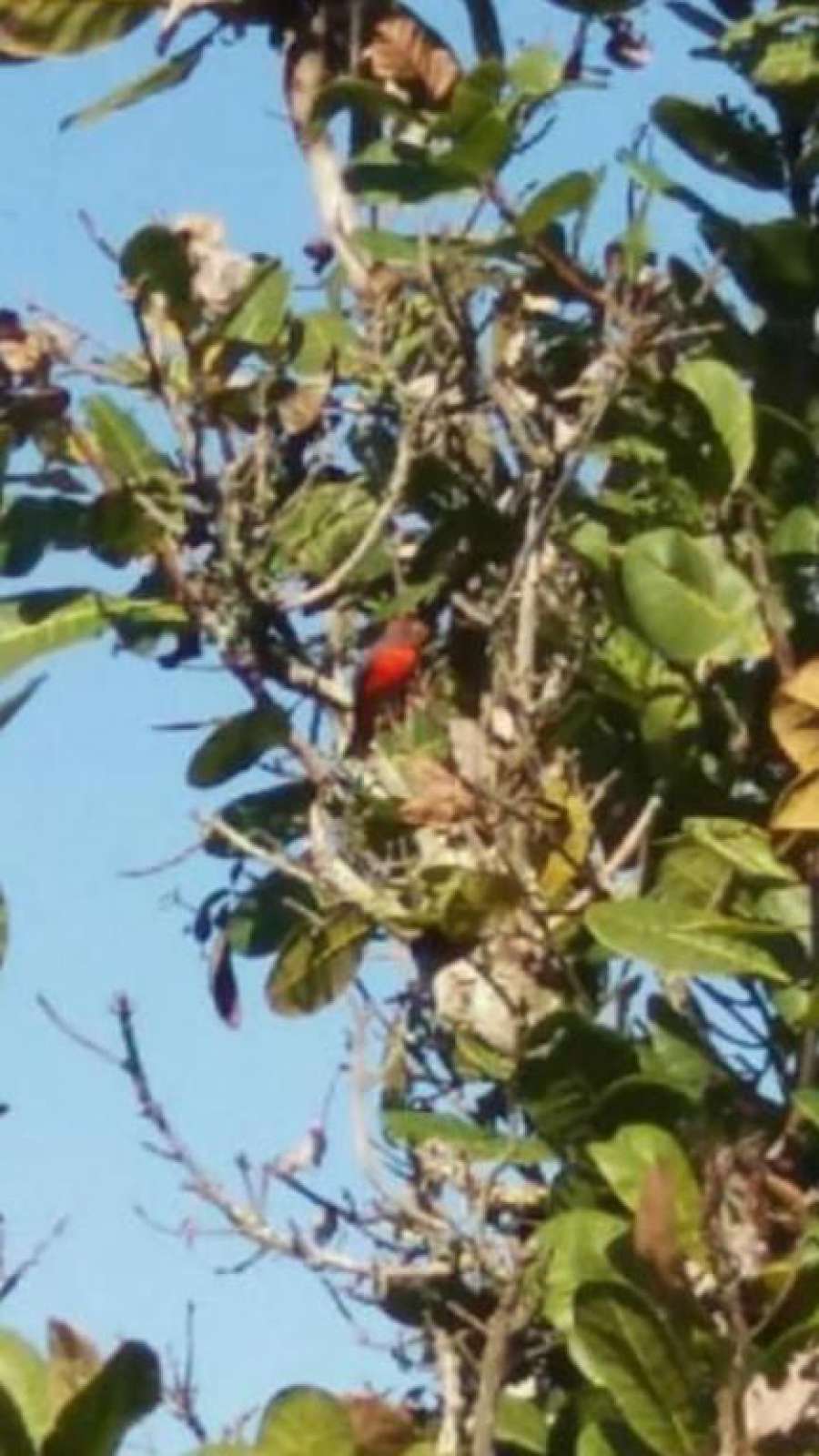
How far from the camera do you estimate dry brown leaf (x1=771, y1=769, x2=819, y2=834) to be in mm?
2064

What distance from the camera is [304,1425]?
6.57 feet

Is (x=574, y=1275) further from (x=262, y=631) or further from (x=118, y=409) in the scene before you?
(x=118, y=409)

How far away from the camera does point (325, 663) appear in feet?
7.57

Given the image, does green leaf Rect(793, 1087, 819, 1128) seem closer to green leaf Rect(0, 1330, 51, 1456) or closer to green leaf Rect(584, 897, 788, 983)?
green leaf Rect(584, 897, 788, 983)

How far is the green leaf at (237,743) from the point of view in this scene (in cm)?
230

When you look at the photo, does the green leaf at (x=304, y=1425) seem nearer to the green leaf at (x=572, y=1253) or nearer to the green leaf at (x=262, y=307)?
the green leaf at (x=572, y=1253)

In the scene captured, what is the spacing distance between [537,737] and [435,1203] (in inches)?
10.1

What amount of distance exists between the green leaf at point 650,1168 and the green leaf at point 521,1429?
0.14 meters

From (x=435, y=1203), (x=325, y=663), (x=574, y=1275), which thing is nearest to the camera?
(x=574, y=1275)

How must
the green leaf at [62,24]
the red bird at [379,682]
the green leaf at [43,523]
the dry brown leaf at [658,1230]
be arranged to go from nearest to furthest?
1. the dry brown leaf at [658,1230]
2. the red bird at [379,682]
3. the green leaf at [43,523]
4. the green leaf at [62,24]

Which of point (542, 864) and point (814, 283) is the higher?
point (814, 283)

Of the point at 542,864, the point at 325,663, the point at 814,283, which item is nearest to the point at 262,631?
the point at 325,663

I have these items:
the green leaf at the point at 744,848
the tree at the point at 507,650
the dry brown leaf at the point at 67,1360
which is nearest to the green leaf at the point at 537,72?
the tree at the point at 507,650

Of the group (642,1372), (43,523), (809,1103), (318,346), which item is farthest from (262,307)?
(642,1372)
